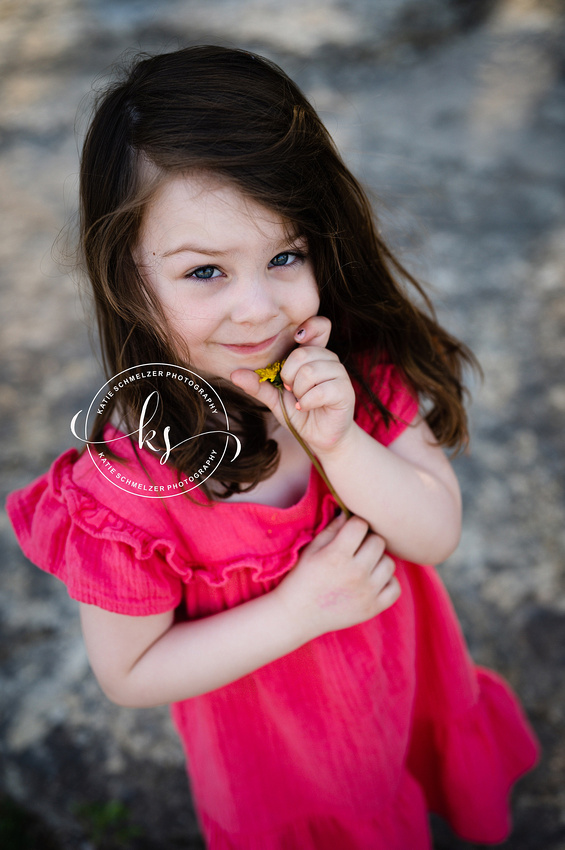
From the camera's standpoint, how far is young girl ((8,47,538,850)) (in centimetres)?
80

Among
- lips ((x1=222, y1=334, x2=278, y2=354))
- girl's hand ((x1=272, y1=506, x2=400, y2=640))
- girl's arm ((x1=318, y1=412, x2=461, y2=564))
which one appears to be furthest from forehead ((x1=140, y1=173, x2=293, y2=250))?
girl's hand ((x1=272, y1=506, x2=400, y2=640))

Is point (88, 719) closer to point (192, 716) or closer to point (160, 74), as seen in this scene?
point (192, 716)

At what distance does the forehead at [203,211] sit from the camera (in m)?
0.76

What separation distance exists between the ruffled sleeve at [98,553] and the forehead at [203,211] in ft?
1.28

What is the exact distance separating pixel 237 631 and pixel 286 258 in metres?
0.55

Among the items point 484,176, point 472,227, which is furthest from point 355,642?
point 484,176

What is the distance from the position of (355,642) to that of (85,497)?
20.3 inches

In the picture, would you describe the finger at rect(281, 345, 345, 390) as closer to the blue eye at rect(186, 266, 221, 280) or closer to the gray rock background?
the blue eye at rect(186, 266, 221, 280)

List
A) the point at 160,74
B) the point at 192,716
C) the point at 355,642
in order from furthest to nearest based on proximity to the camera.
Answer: the point at 192,716
the point at 355,642
the point at 160,74

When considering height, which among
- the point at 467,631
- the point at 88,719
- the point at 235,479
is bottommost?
the point at 88,719

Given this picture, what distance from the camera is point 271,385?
0.92 meters

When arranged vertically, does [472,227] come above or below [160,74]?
below

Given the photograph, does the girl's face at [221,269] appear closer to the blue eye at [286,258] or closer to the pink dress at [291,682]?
the blue eye at [286,258]

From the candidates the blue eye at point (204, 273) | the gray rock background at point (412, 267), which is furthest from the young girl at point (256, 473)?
the gray rock background at point (412, 267)
